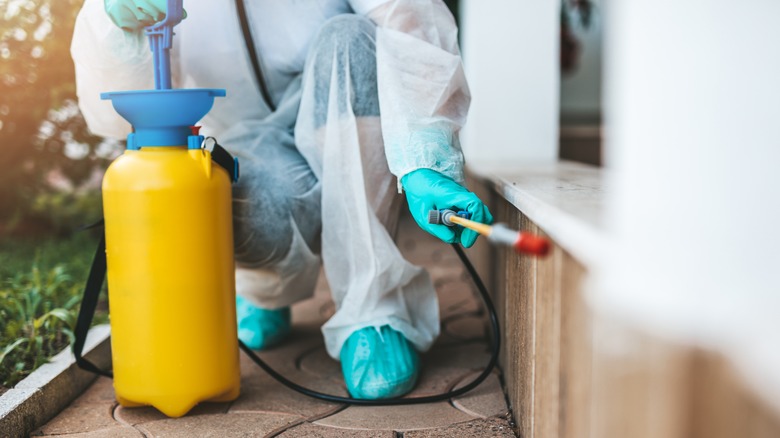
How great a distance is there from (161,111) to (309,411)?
1.84 feet

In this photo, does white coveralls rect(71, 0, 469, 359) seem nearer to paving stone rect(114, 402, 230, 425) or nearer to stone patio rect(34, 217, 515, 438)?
stone patio rect(34, 217, 515, 438)

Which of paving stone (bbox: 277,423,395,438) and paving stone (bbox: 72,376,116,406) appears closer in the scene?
paving stone (bbox: 277,423,395,438)

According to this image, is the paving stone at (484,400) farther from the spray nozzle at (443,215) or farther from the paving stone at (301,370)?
the spray nozzle at (443,215)

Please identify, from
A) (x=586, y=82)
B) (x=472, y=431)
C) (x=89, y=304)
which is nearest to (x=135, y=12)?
Result: (x=89, y=304)

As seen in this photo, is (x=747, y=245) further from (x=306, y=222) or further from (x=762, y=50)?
(x=306, y=222)

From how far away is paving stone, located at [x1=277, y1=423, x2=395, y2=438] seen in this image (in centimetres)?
118

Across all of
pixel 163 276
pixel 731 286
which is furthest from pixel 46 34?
pixel 731 286

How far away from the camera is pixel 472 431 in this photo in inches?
47.1

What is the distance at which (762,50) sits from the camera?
1.80 ft

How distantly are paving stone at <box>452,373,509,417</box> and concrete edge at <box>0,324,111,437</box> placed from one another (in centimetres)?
70

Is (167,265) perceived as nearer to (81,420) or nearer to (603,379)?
(81,420)

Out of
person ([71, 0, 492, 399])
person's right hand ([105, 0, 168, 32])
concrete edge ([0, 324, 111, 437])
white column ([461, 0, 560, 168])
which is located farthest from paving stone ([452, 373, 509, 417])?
white column ([461, 0, 560, 168])

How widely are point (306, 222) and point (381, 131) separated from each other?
0.84ft

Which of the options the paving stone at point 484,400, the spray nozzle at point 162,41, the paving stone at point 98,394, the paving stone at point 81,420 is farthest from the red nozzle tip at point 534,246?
the paving stone at point 98,394
